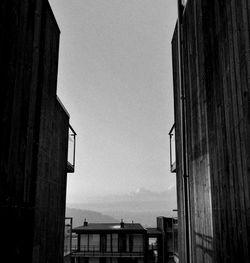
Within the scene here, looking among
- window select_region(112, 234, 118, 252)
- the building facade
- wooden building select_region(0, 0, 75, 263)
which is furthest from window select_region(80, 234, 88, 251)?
wooden building select_region(0, 0, 75, 263)

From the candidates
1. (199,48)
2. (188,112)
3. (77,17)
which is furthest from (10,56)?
(77,17)

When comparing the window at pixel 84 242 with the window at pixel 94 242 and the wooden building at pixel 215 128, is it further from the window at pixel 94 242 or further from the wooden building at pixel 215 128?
the wooden building at pixel 215 128

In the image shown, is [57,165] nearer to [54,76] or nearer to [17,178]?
[54,76]

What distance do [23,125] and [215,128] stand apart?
3.87 metres

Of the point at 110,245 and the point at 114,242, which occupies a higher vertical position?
the point at 114,242

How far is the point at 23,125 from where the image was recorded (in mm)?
6609

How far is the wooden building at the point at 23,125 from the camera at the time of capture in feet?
18.5

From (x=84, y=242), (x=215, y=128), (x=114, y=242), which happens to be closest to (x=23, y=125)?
(x=215, y=128)

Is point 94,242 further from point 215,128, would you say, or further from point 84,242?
point 215,128

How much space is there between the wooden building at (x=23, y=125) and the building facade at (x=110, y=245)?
62.8 ft

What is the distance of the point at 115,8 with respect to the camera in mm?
11812

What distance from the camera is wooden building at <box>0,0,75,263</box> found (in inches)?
221

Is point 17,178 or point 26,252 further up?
point 17,178

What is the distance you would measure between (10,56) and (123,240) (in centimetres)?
2579
